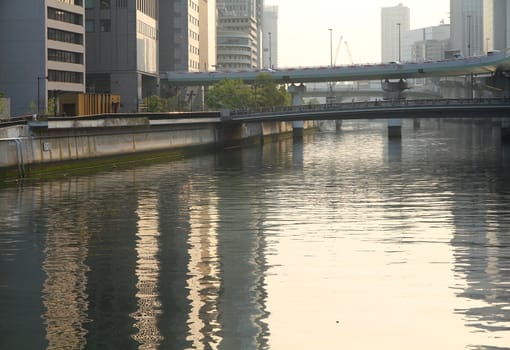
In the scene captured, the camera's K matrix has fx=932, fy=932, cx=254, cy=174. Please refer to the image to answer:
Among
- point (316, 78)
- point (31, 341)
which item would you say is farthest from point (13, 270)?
point (316, 78)

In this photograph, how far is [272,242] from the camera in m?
33.1

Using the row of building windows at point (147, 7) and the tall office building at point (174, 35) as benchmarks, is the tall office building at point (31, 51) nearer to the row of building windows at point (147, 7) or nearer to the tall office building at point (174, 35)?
the row of building windows at point (147, 7)

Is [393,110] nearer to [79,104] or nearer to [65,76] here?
[79,104]

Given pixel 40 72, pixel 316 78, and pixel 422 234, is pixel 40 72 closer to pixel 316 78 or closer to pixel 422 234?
pixel 316 78

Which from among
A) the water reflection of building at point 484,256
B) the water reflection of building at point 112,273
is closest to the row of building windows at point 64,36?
the water reflection of building at point 112,273

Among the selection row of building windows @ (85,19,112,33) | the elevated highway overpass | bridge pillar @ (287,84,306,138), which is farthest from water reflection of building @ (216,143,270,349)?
bridge pillar @ (287,84,306,138)

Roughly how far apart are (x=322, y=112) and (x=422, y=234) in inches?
3306

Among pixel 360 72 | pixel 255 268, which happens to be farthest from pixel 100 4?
pixel 255 268

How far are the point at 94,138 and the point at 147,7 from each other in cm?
7500

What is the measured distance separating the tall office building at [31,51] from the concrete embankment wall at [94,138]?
64.6 ft

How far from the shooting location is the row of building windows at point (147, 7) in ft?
481

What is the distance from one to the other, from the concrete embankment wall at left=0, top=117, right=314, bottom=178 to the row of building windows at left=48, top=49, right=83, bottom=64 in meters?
21.5

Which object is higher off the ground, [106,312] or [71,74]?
[71,74]

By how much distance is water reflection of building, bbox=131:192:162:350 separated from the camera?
19.9 metres
